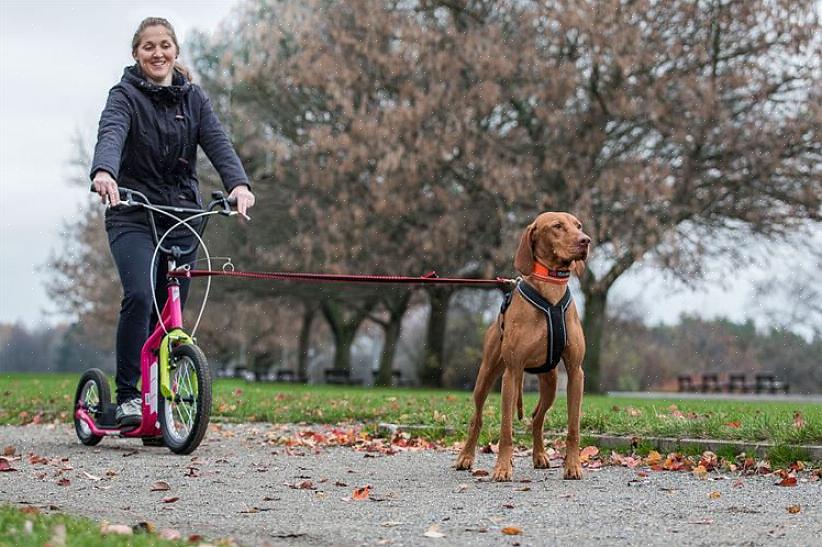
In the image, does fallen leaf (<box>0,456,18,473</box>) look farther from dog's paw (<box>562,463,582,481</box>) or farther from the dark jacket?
dog's paw (<box>562,463,582,481</box>)

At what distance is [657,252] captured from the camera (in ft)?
78.4

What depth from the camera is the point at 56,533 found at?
12.9ft

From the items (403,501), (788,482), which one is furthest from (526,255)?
(788,482)

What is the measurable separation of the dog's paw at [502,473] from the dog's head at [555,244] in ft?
3.39

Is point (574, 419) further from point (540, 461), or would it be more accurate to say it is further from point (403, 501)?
point (403, 501)

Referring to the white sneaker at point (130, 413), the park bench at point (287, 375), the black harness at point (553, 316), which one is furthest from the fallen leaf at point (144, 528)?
the park bench at point (287, 375)

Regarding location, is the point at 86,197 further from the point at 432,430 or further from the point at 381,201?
the point at 432,430

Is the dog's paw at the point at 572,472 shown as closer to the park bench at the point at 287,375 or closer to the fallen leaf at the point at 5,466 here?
the fallen leaf at the point at 5,466

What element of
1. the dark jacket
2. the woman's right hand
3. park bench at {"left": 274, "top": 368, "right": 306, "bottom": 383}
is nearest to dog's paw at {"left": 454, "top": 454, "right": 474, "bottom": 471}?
the dark jacket

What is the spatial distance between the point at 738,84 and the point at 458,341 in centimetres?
1989

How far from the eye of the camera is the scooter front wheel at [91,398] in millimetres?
8391

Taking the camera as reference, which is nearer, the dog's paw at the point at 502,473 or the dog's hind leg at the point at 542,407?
the dog's paw at the point at 502,473

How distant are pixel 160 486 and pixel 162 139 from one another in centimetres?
274

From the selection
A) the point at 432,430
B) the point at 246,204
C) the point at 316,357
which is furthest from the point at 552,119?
the point at 316,357
